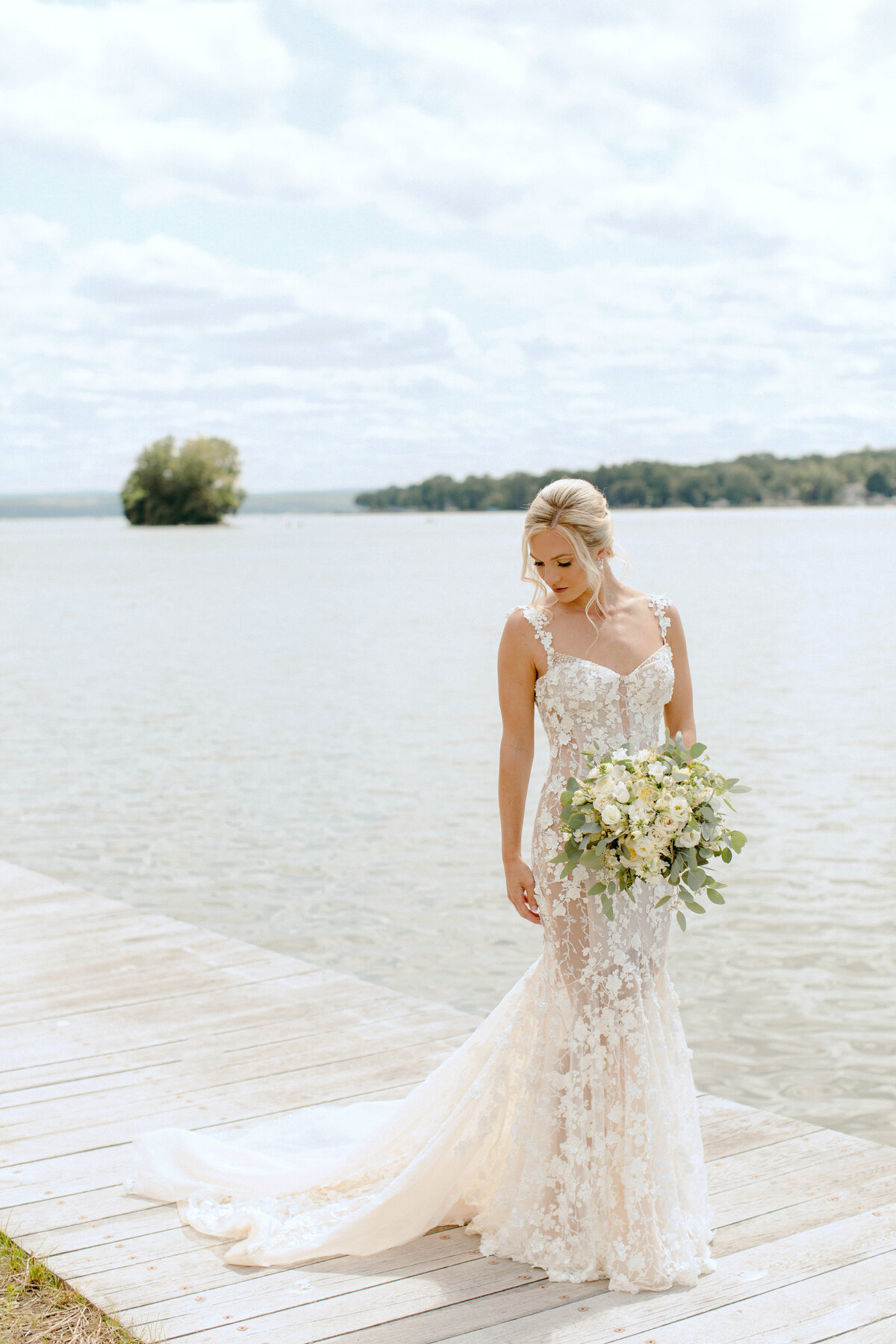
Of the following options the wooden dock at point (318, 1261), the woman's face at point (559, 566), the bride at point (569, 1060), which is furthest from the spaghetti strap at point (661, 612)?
the wooden dock at point (318, 1261)

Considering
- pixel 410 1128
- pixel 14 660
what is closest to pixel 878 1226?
pixel 410 1128

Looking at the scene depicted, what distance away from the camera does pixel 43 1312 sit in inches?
140

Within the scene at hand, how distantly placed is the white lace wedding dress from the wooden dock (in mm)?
87

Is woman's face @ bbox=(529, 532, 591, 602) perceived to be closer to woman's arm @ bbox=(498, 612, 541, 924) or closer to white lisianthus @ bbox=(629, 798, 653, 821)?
woman's arm @ bbox=(498, 612, 541, 924)

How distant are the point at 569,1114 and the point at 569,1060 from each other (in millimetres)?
146

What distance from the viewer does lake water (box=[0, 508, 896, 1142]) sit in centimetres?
823

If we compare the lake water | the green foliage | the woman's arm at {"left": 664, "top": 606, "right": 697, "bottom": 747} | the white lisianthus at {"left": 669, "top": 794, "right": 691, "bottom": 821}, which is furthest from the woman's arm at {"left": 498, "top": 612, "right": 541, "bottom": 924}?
the green foliage

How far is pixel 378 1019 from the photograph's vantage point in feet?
19.5

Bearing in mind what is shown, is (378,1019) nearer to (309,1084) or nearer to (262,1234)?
(309,1084)

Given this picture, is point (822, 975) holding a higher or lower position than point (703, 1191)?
lower

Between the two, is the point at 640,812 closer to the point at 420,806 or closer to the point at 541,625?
the point at 541,625

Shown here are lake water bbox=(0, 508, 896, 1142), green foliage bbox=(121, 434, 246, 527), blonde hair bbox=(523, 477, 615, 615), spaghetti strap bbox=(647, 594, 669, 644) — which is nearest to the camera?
blonde hair bbox=(523, 477, 615, 615)

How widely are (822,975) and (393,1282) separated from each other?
18.0 ft

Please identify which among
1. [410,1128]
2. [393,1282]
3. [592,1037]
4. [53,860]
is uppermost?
[592,1037]
